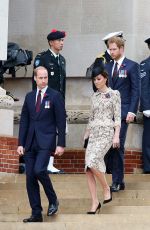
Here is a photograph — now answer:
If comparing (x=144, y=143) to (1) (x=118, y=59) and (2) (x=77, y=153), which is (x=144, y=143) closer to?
(2) (x=77, y=153)

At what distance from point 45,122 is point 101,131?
688mm

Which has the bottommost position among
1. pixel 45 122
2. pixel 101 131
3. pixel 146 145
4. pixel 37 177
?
pixel 146 145

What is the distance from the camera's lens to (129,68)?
1252 cm

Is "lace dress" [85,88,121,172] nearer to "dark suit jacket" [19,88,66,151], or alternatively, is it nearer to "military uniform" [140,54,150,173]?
"dark suit jacket" [19,88,66,151]

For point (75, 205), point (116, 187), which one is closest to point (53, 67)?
point (116, 187)

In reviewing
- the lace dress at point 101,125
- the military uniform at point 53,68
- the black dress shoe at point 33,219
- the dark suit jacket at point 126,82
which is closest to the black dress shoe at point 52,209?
the black dress shoe at point 33,219

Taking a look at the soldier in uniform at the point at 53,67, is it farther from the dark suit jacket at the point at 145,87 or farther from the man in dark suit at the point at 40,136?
the man in dark suit at the point at 40,136

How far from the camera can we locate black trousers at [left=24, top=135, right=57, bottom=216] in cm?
1091

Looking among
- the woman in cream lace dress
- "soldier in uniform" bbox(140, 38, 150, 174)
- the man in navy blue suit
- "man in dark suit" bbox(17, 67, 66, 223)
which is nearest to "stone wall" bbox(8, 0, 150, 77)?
"soldier in uniform" bbox(140, 38, 150, 174)

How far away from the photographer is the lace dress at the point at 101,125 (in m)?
11.2

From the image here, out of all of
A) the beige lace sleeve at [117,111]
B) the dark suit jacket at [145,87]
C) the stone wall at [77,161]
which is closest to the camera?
the beige lace sleeve at [117,111]

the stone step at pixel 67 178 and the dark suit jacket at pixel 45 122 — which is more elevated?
the dark suit jacket at pixel 45 122

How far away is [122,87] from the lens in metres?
12.5

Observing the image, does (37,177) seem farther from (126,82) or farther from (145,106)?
(145,106)
